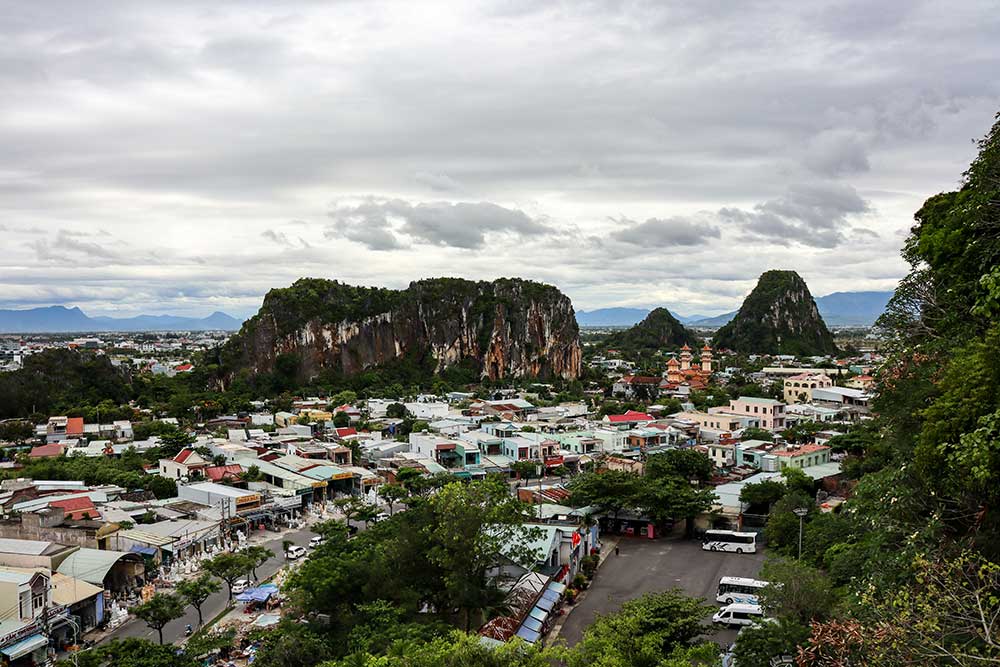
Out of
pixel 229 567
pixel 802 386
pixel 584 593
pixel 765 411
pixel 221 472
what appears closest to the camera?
pixel 229 567

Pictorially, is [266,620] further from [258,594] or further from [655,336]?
[655,336]

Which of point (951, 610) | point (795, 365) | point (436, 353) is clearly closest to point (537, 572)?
point (951, 610)

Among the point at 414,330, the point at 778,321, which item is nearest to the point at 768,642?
the point at 414,330

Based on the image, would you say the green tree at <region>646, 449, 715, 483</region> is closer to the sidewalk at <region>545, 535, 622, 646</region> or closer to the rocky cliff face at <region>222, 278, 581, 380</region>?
the sidewalk at <region>545, 535, 622, 646</region>

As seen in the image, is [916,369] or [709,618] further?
[709,618]

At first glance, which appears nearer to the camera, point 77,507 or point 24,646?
point 24,646

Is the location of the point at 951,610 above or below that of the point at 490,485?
above

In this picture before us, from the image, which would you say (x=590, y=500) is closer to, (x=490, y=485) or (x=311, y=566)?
(x=490, y=485)
